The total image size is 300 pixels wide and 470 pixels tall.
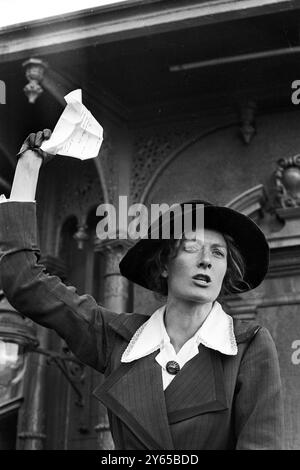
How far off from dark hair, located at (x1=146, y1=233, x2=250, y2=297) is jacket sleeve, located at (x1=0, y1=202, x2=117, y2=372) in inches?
8.1

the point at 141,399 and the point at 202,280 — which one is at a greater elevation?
the point at 202,280

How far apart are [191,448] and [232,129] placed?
138 inches

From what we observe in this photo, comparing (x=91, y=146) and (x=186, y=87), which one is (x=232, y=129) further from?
(x=91, y=146)

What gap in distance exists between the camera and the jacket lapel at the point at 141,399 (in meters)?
1.89

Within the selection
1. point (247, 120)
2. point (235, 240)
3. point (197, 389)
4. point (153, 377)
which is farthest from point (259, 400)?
point (247, 120)

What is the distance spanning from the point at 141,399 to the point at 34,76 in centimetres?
312

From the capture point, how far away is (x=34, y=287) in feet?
6.62

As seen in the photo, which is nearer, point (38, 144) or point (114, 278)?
point (38, 144)

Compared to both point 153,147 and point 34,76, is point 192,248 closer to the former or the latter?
point 34,76

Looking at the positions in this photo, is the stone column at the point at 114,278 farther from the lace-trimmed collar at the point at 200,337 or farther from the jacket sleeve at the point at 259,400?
A: the jacket sleeve at the point at 259,400

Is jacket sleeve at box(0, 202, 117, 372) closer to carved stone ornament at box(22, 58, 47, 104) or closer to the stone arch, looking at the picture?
carved stone ornament at box(22, 58, 47, 104)

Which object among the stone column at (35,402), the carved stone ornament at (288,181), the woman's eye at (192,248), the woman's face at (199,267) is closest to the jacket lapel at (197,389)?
the woman's face at (199,267)

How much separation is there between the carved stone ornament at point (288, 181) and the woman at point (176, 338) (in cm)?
264

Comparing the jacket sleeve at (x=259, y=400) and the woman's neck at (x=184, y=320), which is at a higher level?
the woman's neck at (x=184, y=320)
